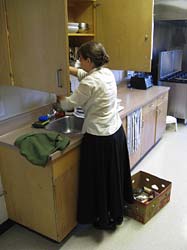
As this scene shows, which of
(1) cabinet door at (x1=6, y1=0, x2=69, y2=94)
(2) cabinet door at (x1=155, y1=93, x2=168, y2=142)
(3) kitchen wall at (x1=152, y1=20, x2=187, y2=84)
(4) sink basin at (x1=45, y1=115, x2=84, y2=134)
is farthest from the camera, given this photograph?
(3) kitchen wall at (x1=152, y1=20, x2=187, y2=84)

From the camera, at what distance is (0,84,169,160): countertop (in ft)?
5.74

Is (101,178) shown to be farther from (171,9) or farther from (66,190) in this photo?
(171,9)

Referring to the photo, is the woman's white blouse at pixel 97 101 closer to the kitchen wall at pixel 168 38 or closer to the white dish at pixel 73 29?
the white dish at pixel 73 29

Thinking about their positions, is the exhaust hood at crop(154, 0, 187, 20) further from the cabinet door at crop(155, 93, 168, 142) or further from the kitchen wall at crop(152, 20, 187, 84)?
the cabinet door at crop(155, 93, 168, 142)

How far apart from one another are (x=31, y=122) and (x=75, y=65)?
0.60 metres

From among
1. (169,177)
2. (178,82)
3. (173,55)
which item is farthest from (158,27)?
(169,177)

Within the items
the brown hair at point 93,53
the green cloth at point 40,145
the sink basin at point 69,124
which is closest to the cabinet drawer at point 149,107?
the sink basin at point 69,124

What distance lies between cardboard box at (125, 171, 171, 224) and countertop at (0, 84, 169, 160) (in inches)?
25.4

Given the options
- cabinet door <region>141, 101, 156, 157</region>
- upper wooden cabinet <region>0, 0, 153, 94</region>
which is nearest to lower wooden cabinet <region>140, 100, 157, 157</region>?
cabinet door <region>141, 101, 156, 157</region>

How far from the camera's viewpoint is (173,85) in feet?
13.5

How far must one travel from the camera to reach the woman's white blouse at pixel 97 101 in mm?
1651

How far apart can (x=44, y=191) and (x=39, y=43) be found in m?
0.95

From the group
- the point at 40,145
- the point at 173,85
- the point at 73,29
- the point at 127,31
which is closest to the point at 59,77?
the point at 40,145

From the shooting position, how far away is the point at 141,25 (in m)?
2.21
